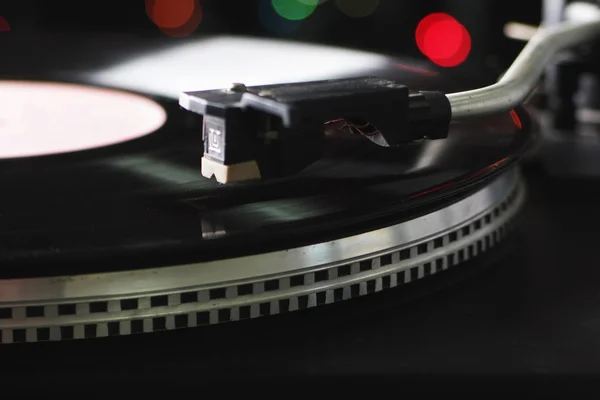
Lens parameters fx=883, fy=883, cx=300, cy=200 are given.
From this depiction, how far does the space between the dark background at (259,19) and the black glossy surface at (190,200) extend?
0.87m

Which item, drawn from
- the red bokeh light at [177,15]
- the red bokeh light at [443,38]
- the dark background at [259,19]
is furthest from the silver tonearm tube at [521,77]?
the red bokeh light at [177,15]

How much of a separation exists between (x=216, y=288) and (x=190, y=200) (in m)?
0.05

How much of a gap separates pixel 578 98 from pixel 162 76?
436 mm

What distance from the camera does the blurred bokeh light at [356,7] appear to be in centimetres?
174

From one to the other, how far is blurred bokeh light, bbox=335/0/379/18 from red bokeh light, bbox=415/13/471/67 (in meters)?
0.12

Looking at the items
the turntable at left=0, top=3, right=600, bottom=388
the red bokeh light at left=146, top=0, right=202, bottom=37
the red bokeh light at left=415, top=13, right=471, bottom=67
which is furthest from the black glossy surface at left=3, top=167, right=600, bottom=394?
the red bokeh light at left=146, top=0, right=202, bottom=37

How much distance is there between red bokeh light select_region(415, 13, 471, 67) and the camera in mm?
1587

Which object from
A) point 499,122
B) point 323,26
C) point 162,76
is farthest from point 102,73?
point 323,26

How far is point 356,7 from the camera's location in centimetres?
177

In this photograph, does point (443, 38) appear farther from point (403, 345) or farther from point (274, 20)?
point (403, 345)

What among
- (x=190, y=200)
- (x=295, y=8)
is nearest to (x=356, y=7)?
A: (x=295, y=8)

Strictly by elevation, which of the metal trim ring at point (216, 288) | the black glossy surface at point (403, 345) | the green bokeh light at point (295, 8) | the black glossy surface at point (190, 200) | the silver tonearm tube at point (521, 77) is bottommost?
the green bokeh light at point (295, 8)

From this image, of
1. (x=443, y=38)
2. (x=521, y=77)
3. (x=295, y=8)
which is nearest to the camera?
(x=521, y=77)

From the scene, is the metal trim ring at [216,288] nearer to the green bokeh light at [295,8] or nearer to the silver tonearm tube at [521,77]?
the silver tonearm tube at [521,77]
